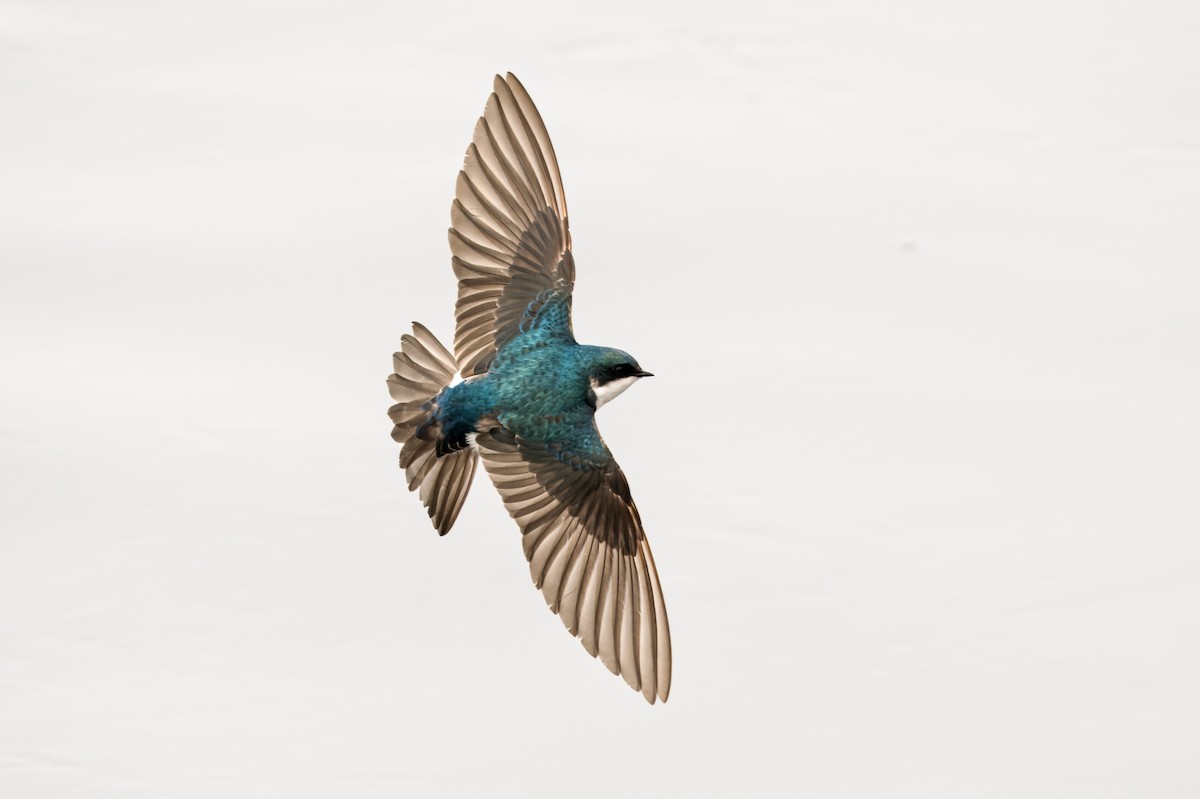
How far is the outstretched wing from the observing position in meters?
3.29

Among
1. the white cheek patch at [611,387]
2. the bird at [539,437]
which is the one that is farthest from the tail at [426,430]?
the white cheek patch at [611,387]

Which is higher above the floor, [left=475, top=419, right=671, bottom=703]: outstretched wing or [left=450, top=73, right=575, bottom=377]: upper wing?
[left=450, top=73, right=575, bottom=377]: upper wing

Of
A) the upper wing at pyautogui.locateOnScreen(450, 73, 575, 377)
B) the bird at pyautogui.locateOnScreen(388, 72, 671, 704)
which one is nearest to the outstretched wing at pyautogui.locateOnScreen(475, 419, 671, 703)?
the bird at pyautogui.locateOnScreen(388, 72, 671, 704)

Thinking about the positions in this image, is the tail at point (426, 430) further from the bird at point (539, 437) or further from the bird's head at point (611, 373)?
the bird's head at point (611, 373)

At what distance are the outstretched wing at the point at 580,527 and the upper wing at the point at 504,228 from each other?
23 centimetres

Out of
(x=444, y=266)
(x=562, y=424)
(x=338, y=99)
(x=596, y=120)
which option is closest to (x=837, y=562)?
(x=562, y=424)

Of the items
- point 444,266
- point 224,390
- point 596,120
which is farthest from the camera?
point 596,120

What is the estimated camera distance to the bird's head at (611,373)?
11.0 ft

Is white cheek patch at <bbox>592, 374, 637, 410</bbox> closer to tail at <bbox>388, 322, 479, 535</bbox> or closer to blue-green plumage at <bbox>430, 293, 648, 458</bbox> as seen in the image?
blue-green plumage at <bbox>430, 293, 648, 458</bbox>

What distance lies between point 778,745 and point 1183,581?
68cm

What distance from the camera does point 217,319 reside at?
3889 mm

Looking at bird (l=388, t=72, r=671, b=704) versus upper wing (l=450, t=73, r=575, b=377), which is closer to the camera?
bird (l=388, t=72, r=671, b=704)

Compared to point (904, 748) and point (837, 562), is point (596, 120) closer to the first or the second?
point (837, 562)

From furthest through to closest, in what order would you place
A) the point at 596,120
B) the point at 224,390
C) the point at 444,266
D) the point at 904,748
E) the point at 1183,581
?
the point at 596,120 → the point at 444,266 → the point at 224,390 → the point at 1183,581 → the point at 904,748
